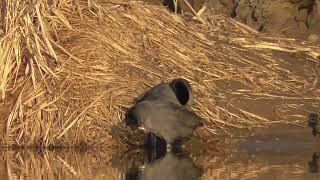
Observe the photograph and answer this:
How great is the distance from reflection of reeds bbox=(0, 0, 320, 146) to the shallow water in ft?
1.15

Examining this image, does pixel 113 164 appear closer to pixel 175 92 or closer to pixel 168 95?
pixel 168 95

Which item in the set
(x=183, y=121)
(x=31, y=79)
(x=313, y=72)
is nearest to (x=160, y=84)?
(x=183, y=121)

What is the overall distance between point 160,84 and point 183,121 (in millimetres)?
735

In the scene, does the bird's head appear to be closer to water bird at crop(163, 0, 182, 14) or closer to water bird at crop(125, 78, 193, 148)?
Result: water bird at crop(125, 78, 193, 148)

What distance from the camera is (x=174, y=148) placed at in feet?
44.4

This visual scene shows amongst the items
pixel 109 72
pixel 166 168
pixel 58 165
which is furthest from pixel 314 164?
pixel 109 72

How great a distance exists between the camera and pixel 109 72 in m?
14.6

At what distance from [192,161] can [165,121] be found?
0.84 metres

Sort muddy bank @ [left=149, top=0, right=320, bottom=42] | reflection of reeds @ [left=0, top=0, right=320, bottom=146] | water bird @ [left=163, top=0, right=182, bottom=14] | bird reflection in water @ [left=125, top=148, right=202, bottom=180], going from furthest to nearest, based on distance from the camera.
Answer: water bird @ [left=163, top=0, right=182, bottom=14] → muddy bank @ [left=149, top=0, right=320, bottom=42] → reflection of reeds @ [left=0, top=0, right=320, bottom=146] → bird reflection in water @ [left=125, top=148, right=202, bottom=180]

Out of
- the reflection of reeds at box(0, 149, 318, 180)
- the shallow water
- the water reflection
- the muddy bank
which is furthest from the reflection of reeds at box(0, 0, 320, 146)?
the water reflection

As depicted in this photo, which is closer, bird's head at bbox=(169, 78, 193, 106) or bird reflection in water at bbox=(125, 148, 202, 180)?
bird reflection in water at bbox=(125, 148, 202, 180)

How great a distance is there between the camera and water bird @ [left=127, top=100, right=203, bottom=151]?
13336mm

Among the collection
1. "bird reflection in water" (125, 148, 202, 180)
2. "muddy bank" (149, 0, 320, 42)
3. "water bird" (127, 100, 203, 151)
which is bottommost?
"bird reflection in water" (125, 148, 202, 180)

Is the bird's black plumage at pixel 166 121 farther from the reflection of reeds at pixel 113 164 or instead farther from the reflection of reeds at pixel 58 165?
the reflection of reeds at pixel 58 165
